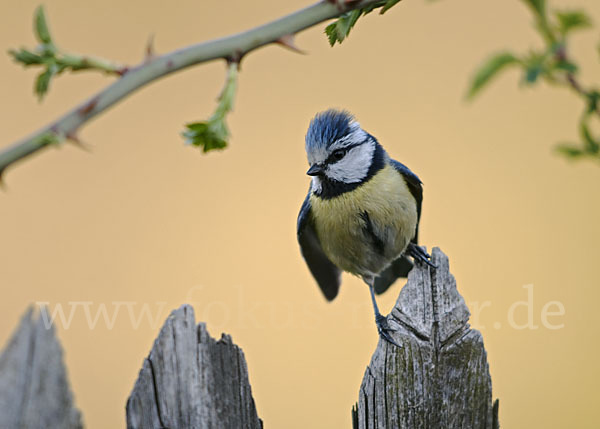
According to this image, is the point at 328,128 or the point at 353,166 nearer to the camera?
the point at 328,128

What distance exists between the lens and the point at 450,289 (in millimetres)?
1364

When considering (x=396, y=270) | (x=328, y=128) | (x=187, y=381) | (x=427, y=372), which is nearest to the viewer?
(x=187, y=381)

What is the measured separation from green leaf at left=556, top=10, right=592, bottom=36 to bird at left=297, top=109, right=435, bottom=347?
4.83 feet

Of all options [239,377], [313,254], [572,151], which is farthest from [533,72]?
[313,254]

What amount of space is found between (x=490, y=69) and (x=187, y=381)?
2.88 feet

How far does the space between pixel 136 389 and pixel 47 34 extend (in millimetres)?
704

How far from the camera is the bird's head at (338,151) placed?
2.07 meters

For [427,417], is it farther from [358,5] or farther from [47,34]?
[47,34]

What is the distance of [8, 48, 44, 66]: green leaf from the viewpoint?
0.69 meters

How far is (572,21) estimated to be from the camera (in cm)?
57

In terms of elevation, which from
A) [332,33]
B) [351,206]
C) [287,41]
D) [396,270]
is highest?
[351,206]

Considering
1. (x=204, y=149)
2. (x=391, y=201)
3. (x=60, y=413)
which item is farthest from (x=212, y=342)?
(x=391, y=201)

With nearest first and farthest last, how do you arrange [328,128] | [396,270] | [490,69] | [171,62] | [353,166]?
[490,69] → [171,62] → [328,128] → [353,166] → [396,270]

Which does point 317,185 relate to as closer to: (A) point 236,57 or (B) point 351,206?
(B) point 351,206
